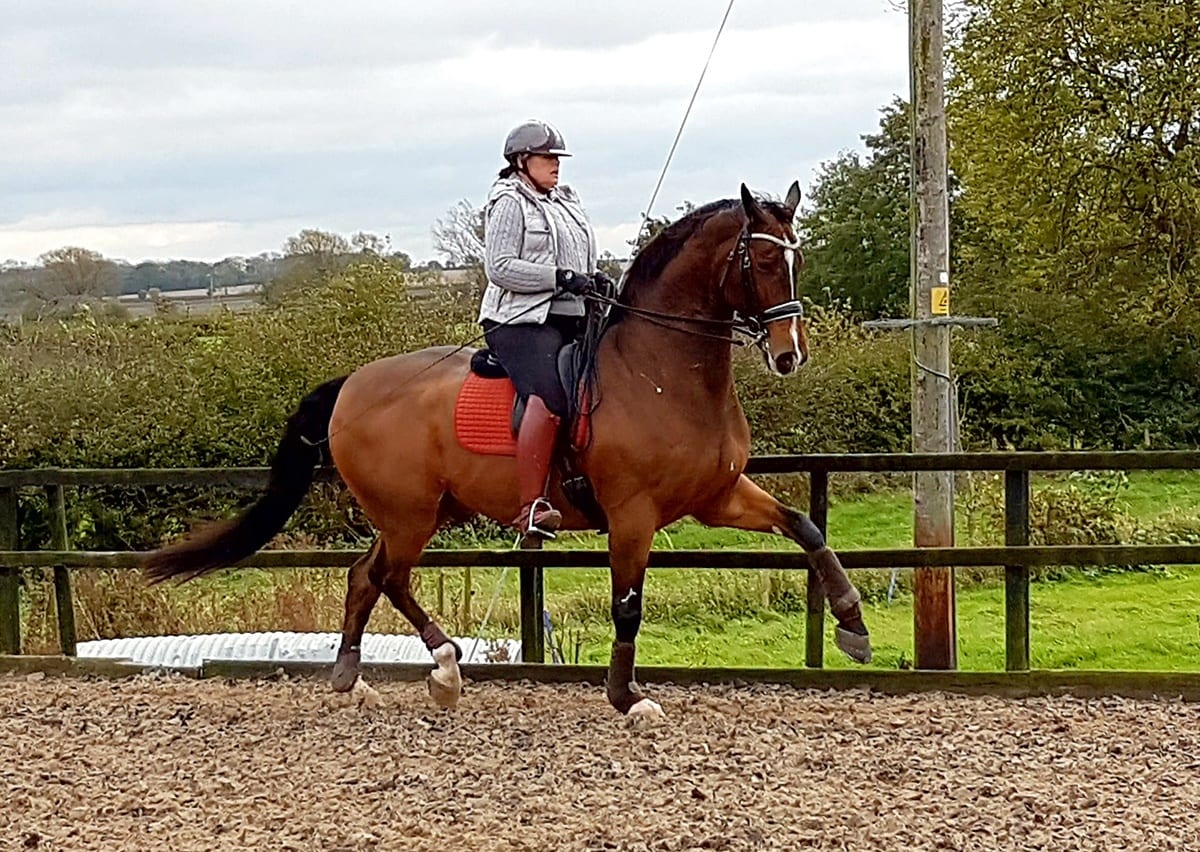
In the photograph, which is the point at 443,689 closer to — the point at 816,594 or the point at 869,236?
the point at 816,594

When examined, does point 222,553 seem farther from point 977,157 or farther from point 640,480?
point 977,157

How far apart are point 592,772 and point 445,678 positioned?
4.10 feet

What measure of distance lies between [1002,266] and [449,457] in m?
19.0

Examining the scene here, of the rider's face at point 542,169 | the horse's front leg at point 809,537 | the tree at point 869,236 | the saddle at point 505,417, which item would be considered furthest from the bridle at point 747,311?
the tree at point 869,236

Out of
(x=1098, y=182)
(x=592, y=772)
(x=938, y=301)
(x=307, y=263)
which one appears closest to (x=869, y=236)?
(x=1098, y=182)

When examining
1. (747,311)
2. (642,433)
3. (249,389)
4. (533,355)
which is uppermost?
(747,311)

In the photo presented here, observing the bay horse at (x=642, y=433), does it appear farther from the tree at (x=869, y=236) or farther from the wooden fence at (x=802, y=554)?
the tree at (x=869, y=236)

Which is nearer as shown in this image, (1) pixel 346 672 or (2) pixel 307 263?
(1) pixel 346 672

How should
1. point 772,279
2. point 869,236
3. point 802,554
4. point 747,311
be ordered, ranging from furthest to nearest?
point 869,236 < point 802,554 < point 747,311 < point 772,279

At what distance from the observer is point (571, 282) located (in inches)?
225

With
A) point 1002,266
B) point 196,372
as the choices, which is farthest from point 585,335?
point 1002,266

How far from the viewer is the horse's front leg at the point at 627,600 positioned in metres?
5.69

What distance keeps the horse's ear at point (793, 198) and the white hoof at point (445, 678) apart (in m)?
2.52

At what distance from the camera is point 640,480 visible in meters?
5.63
